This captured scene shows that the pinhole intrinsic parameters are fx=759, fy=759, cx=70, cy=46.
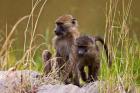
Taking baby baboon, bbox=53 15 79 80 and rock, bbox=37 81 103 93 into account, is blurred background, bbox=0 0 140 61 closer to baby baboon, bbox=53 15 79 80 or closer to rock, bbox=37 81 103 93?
baby baboon, bbox=53 15 79 80

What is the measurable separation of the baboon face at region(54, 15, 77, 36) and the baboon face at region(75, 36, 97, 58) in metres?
0.33

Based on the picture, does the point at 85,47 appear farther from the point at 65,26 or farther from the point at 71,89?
the point at 71,89

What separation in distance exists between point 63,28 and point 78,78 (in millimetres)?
768

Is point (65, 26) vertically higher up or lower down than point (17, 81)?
higher up

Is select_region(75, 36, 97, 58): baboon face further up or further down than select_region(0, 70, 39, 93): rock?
further up

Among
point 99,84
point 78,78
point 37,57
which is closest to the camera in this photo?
point 99,84

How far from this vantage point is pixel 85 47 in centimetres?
872

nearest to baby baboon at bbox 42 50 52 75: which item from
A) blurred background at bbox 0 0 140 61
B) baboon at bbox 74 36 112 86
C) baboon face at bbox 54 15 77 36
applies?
baboon face at bbox 54 15 77 36

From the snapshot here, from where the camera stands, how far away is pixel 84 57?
28.3ft

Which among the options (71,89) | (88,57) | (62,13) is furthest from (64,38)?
(62,13)

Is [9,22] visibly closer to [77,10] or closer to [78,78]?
[77,10]

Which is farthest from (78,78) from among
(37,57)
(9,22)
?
(9,22)

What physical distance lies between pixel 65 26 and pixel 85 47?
0.50 m

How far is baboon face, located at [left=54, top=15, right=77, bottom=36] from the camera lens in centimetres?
902
